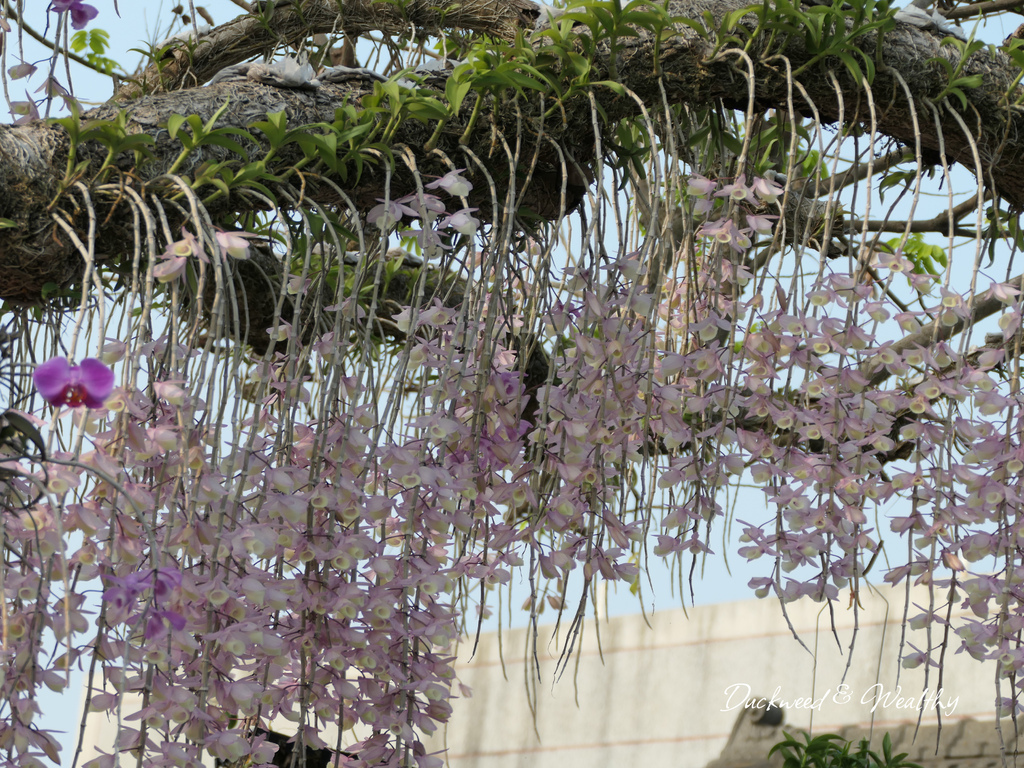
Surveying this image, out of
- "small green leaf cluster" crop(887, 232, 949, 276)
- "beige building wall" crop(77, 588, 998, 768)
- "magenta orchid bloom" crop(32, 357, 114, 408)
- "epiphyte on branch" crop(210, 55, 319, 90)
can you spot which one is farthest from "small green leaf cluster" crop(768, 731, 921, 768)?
"magenta orchid bloom" crop(32, 357, 114, 408)

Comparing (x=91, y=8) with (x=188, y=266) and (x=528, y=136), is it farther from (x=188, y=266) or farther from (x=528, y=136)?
(x=528, y=136)

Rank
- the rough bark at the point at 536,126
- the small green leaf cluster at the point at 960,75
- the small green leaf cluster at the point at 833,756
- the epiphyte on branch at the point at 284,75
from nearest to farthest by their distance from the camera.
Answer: the rough bark at the point at 536,126 < the epiphyte on branch at the point at 284,75 < the small green leaf cluster at the point at 960,75 < the small green leaf cluster at the point at 833,756

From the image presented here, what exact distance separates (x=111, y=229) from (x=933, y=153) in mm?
1527

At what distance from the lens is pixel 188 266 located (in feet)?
5.33

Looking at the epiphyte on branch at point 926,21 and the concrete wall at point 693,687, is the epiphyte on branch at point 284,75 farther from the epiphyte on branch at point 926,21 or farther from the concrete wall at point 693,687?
the concrete wall at point 693,687

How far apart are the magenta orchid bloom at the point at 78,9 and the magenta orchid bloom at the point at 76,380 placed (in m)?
0.83

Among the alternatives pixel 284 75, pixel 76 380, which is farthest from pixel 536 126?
pixel 76 380

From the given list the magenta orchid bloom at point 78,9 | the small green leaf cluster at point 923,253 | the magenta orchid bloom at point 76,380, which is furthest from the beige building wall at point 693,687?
the magenta orchid bloom at point 76,380

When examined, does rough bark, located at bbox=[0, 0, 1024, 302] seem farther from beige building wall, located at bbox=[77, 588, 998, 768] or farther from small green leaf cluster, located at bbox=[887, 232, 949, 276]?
beige building wall, located at bbox=[77, 588, 998, 768]

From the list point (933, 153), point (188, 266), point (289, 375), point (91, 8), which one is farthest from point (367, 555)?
point (933, 153)

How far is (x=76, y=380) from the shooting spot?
0.97 m

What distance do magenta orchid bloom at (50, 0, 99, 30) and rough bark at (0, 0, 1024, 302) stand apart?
0.14m

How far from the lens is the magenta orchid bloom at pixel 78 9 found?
156cm

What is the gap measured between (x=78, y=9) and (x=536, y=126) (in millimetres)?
727
